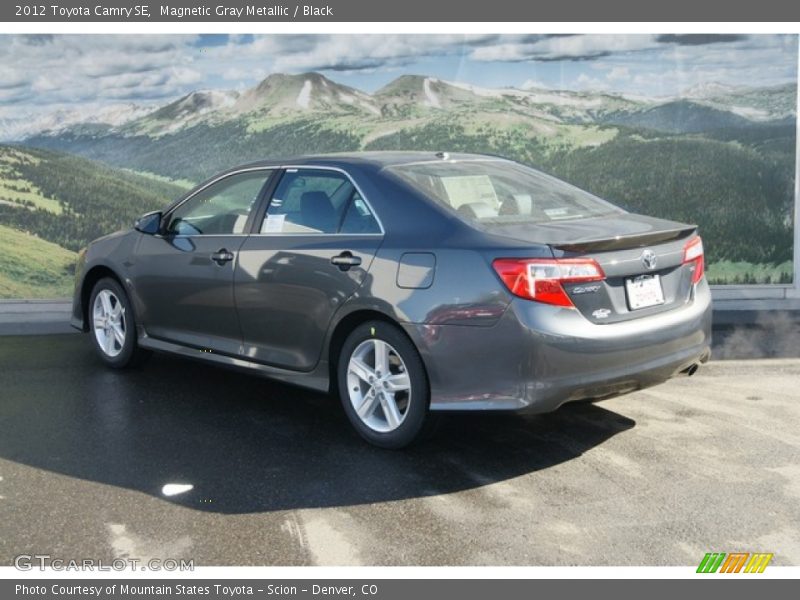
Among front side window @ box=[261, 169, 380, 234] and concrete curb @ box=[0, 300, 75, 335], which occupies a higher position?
front side window @ box=[261, 169, 380, 234]

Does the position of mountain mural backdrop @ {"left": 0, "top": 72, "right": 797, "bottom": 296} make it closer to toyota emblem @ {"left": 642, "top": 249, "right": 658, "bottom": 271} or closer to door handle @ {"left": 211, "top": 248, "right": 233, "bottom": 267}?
door handle @ {"left": 211, "top": 248, "right": 233, "bottom": 267}

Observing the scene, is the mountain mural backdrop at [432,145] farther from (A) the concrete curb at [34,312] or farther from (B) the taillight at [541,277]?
(B) the taillight at [541,277]

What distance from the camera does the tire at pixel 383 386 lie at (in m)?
5.43

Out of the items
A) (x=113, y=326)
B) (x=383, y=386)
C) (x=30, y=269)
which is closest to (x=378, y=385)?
(x=383, y=386)

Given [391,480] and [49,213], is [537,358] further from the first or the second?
[49,213]

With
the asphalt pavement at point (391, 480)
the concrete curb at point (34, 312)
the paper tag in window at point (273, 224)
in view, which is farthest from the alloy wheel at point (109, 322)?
the concrete curb at point (34, 312)

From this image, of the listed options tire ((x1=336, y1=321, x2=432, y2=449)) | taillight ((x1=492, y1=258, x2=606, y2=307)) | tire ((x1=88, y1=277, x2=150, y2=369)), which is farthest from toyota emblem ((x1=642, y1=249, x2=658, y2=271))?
tire ((x1=88, y1=277, x2=150, y2=369))

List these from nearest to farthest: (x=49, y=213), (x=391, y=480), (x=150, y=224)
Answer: (x=391, y=480), (x=150, y=224), (x=49, y=213)

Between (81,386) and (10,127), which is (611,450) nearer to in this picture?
(81,386)

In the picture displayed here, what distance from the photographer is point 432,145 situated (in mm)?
10828

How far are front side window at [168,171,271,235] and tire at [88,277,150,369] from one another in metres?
0.77

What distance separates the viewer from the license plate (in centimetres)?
532

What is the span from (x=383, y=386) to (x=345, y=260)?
0.70m

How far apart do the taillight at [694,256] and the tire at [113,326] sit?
148 inches
